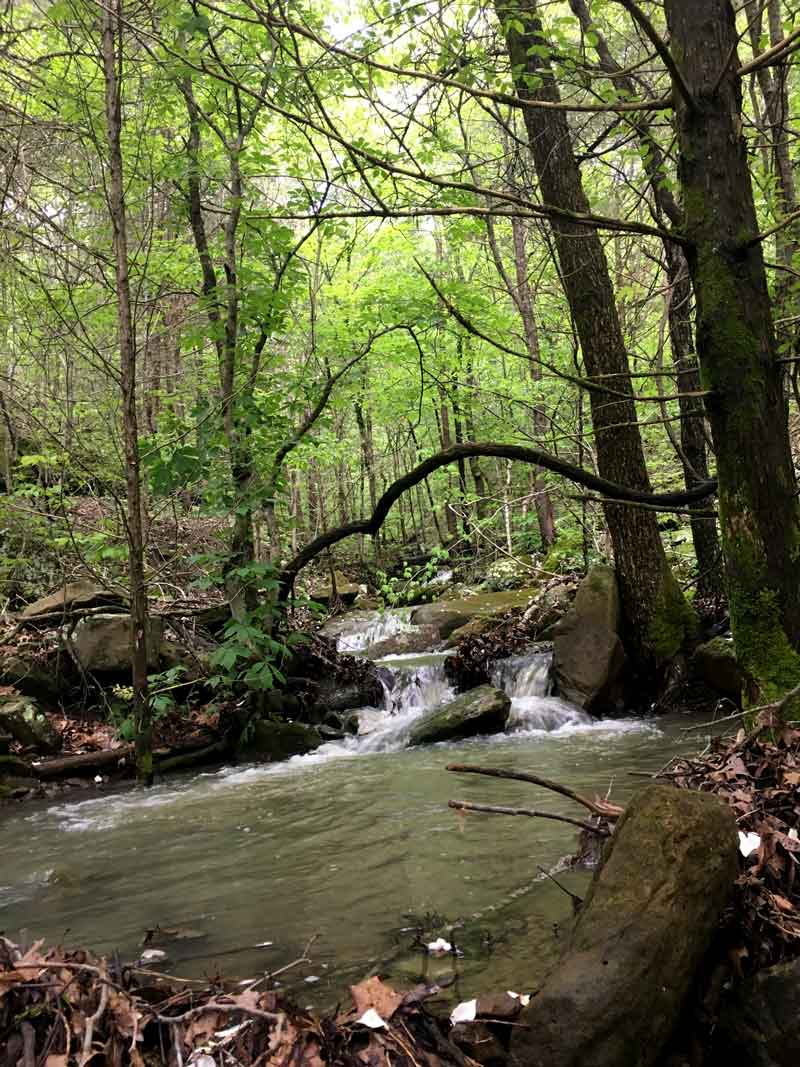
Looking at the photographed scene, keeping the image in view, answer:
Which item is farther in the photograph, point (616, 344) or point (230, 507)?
point (616, 344)

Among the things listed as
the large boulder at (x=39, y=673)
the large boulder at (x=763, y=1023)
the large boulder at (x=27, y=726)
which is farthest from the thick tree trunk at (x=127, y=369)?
the large boulder at (x=763, y=1023)

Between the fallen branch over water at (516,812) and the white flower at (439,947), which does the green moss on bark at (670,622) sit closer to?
the fallen branch over water at (516,812)

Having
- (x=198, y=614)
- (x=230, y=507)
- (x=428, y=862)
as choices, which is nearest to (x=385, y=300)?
(x=230, y=507)

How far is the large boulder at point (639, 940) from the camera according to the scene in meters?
2.03

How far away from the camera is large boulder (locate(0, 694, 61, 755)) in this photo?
25.2ft

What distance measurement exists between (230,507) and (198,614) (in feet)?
8.17

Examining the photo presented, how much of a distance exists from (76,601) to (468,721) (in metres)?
5.25

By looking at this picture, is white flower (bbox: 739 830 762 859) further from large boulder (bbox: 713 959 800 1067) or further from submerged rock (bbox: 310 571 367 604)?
submerged rock (bbox: 310 571 367 604)

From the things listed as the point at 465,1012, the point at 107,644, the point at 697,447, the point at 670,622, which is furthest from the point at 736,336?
the point at 107,644

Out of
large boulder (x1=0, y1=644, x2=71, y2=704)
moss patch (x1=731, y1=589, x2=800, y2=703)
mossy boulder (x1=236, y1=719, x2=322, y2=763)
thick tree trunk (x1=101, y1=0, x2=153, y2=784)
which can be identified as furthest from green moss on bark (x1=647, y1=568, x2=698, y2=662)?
large boulder (x1=0, y1=644, x2=71, y2=704)

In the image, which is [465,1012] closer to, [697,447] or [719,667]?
[719,667]

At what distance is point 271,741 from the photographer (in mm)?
8508

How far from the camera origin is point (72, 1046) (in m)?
2.09

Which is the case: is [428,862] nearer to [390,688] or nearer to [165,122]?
[390,688]
